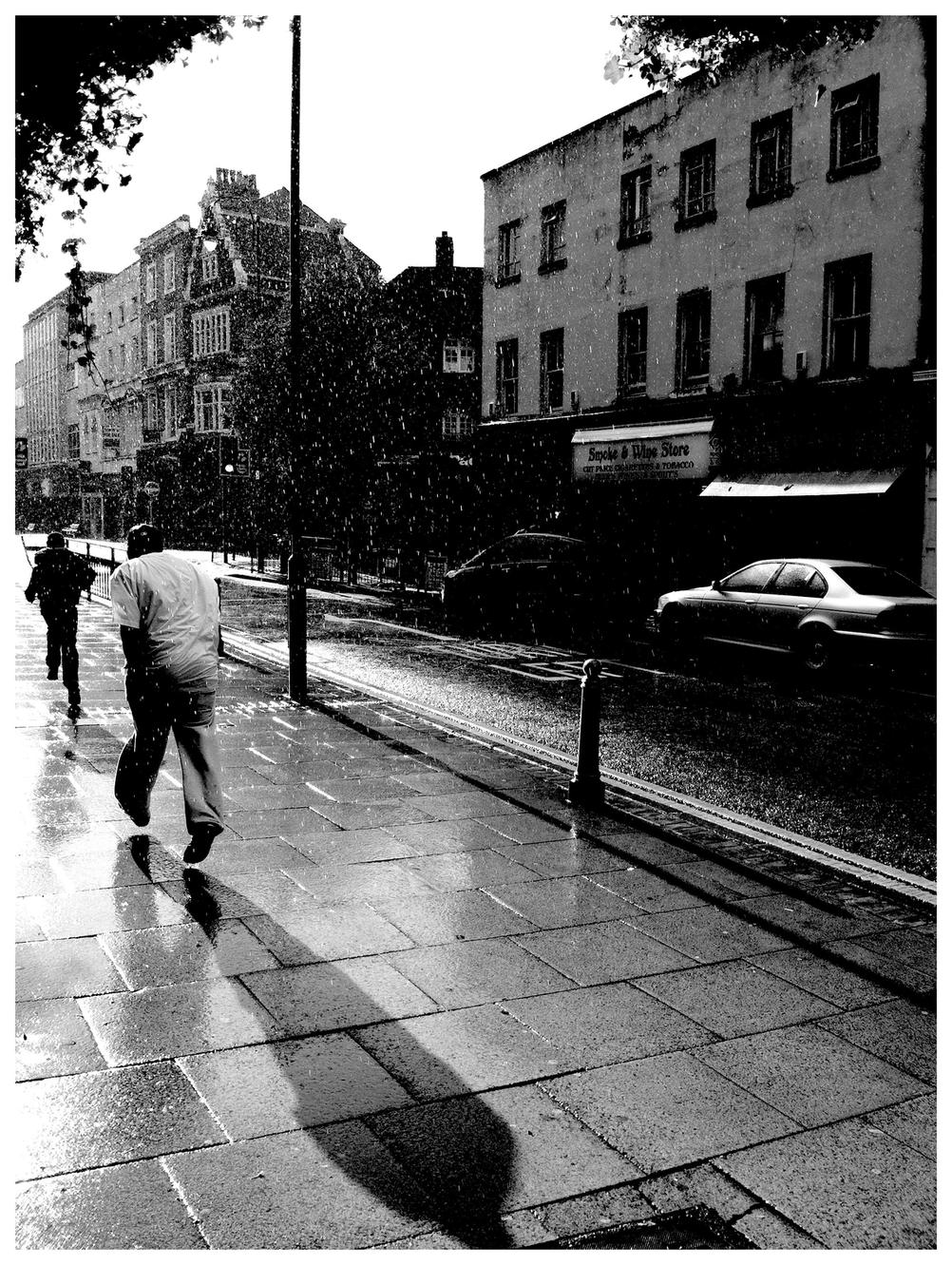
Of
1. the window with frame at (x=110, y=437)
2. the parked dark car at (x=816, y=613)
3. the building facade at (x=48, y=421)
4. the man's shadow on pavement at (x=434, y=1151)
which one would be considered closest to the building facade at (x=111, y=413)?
the window with frame at (x=110, y=437)

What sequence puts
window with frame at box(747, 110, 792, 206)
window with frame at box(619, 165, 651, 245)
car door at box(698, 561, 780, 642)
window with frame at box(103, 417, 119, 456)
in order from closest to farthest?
car door at box(698, 561, 780, 642), window with frame at box(747, 110, 792, 206), window with frame at box(619, 165, 651, 245), window with frame at box(103, 417, 119, 456)

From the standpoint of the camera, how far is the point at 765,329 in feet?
66.8

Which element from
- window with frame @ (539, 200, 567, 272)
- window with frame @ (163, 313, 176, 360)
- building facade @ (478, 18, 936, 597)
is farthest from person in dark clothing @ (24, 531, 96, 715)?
window with frame @ (163, 313, 176, 360)

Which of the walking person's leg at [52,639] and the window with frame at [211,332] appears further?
the window with frame at [211,332]

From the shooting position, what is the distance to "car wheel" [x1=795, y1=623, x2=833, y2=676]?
12906 millimetres

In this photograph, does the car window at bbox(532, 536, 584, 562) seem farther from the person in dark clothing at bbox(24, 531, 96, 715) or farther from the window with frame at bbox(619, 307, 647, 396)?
the person in dark clothing at bbox(24, 531, 96, 715)

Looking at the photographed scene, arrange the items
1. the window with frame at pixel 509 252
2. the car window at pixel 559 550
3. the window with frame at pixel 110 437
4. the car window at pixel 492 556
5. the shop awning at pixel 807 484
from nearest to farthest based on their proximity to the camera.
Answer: the shop awning at pixel 807 484
the car window at pixel 559 550
the car window at pixel 492 556
the window with frame at pixel 509 252
the window with frame at pixel 110 437

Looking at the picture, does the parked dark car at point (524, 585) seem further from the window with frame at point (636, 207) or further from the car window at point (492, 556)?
the window with frame at point (636, 207)

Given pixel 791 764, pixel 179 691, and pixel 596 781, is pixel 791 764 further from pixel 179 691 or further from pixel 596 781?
pixel 179 691

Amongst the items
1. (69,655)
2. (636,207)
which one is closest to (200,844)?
(69,655)

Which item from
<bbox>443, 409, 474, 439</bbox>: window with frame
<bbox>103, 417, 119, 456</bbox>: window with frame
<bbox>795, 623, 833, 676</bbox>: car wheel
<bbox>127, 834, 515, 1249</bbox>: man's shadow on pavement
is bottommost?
<bbox>127, 834, 515, 1249</bbox>: man's shadow on pavement

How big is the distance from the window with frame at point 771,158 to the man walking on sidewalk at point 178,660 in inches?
683

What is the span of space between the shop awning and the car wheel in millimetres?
5141

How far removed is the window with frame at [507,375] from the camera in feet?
90.2
